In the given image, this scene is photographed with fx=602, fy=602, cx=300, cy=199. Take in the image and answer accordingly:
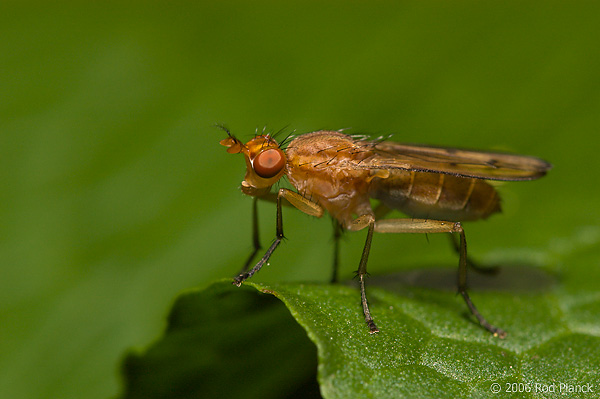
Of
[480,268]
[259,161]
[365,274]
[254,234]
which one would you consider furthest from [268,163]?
[480,268]

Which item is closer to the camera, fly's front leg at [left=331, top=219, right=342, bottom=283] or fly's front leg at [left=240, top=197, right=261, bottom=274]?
fly's front leg at [left=240, top=197, right=261, bottom=274]

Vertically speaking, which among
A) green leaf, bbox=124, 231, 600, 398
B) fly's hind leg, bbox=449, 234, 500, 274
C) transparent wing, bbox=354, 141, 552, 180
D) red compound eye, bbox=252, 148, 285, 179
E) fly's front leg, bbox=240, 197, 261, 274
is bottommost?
fly's hind leg, bbox=449, 234, 500, 274

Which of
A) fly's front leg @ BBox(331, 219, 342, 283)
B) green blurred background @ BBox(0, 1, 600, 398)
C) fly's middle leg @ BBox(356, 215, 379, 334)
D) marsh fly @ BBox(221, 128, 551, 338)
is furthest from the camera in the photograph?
fly's front leg @ BBox(331, 219, 342, 283)

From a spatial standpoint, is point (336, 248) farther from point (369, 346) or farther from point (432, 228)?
point (369, 346)

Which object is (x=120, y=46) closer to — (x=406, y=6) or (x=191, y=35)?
(x=191, y=35)

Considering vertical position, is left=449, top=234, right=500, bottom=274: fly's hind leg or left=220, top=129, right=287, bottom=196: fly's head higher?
left=220, top=129, right=287, bottom=196: fly's head

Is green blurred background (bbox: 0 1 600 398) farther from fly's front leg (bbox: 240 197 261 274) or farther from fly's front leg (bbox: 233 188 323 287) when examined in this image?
fly's front leg (bbox: 233 188 323 287)

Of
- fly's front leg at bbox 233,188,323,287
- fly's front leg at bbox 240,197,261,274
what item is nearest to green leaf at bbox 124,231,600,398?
fly's front leg at bbox 233,188,323,287
